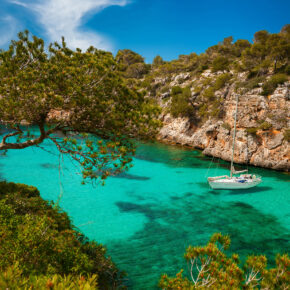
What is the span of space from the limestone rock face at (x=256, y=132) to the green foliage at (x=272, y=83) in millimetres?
786

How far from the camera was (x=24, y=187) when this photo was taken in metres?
9.52

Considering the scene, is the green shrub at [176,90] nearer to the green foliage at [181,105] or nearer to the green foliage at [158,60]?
the green foliage at [181,105]

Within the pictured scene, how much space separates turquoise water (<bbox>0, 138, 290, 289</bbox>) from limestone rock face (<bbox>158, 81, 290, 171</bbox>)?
246 centimetres

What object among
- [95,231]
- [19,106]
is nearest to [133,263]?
[95,231]

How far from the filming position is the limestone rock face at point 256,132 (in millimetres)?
28328

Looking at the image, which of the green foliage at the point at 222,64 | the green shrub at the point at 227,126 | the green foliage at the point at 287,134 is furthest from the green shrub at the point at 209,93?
the green foliage at the point at 287,134

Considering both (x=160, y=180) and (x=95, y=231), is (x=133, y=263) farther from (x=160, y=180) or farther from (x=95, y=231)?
(x=160, y=180)

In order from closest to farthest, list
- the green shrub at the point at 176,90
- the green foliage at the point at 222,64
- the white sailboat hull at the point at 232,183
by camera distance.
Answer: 1. the white sailboat hull at the point at 232,183
2. the green shrub at the point at 176,90
3. the green foliage at the point at 222,64

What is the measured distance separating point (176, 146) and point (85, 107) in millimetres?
36664

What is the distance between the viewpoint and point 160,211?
1622cm

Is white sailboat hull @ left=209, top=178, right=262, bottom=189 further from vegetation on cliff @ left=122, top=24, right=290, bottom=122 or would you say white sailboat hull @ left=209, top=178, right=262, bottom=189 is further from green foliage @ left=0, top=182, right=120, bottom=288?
green foliage @ left=0, top=182, right=120, bottom=288

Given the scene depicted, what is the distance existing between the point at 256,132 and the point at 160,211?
70.1 feet

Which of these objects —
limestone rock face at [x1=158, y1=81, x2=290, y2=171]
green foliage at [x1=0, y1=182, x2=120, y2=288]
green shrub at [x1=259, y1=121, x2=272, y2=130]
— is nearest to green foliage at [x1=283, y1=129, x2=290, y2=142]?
limestone rock face at [x1=158, y1=81, x2=290, y2=171]

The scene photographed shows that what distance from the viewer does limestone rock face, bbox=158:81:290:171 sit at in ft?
92.9
